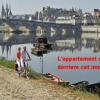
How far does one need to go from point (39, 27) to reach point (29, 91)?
7145 inches

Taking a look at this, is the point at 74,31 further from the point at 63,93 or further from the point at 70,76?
the point at 63,93

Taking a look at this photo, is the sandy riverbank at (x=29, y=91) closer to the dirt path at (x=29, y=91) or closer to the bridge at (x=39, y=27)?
the dirt path at (x=29, y=91)

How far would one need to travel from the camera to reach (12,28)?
606ft

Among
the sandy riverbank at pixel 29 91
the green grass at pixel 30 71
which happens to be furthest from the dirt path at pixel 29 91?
the green grass at pixel 30 71

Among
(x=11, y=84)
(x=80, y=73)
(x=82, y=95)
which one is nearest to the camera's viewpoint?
(x=82, y=95)

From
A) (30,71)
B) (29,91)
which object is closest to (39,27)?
(30,71)

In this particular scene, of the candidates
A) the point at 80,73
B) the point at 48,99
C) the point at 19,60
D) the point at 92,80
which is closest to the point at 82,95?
the point at 48,99

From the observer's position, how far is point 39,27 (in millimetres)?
194750

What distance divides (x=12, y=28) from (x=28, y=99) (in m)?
174

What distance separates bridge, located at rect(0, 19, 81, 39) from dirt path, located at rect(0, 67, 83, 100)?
16111 cm

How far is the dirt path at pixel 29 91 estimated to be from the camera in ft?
41.9

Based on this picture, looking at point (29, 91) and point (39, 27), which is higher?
point (29, 91)

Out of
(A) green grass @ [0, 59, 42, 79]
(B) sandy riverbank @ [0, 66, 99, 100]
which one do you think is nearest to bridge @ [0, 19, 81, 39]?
(A) green grass @ [0, 59, 42, 79]

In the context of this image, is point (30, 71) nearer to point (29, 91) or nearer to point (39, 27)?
point (29, 91)
